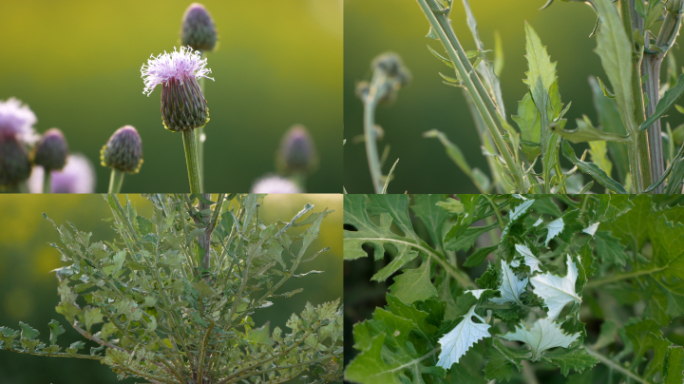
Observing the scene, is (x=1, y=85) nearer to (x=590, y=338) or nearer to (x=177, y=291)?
(x=177, y=291)

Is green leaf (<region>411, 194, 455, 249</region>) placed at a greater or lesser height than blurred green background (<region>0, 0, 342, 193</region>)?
lesser

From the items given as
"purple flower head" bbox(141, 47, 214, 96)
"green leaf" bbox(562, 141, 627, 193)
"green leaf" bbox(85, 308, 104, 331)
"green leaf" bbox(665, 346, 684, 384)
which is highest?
"purple flower head" bbox(141, 47, 214, 96)

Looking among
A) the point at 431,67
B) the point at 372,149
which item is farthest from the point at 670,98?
the point at 431,67

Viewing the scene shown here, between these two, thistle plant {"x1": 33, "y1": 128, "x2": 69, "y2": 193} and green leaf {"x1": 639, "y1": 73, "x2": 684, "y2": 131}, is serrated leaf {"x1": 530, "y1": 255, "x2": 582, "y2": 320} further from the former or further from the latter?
thistle plant {"x1": 33, "y1": 128, "x2": 69, "y2": 193}

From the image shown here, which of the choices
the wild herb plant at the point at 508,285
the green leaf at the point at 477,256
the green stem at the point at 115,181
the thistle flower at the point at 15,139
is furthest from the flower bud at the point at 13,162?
the green leaf at the point at 477,256

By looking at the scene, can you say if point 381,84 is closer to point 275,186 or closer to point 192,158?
point 275,186

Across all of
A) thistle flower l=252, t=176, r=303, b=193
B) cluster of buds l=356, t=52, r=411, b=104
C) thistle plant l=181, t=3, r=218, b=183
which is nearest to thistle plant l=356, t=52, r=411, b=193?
cluster of buds l=356, t=52, r=411, b=104

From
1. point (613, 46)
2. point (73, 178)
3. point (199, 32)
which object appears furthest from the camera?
point (73, 178)

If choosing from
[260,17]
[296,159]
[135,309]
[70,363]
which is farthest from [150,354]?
[260,17]

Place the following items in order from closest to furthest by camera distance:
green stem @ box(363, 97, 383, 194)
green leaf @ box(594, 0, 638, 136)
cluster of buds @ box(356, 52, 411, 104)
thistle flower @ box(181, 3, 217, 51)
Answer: green leaf @ box(594, 0, 638, 136) < thistle flower @ box(181, 3, 217, 51) < green stem @ box(363, 97, 383, 194) < cluster of buds @ box(356, 52, 411, 104)
